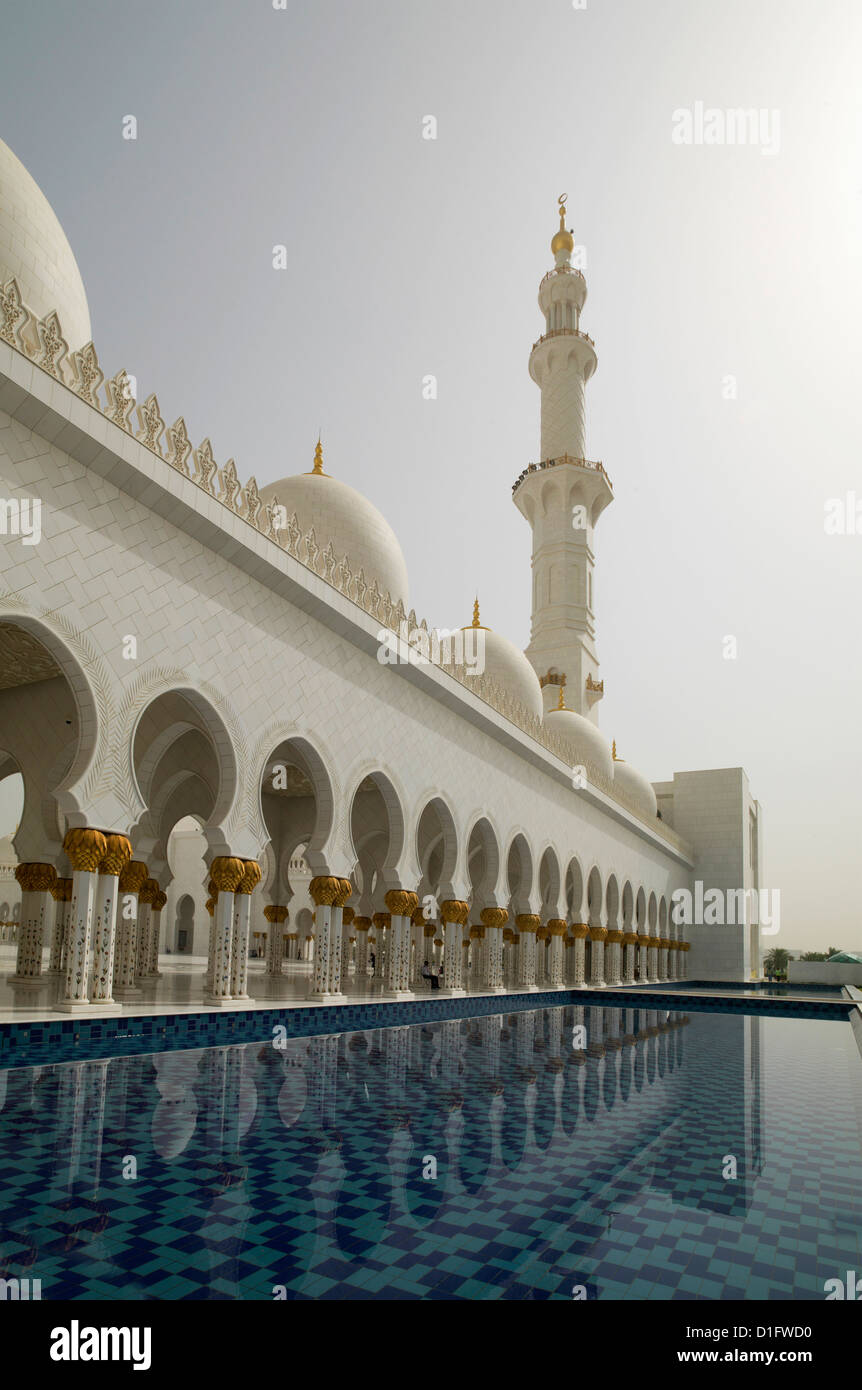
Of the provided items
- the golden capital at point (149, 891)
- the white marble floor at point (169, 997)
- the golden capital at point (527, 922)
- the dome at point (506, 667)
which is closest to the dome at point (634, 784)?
the dome at point (506, 667)

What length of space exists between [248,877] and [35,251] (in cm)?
519

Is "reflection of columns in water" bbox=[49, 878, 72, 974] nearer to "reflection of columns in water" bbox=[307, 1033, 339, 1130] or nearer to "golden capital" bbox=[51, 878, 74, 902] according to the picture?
"golden capital" bbox=[51, 878, 74, 902]

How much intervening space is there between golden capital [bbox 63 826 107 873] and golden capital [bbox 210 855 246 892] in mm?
1419

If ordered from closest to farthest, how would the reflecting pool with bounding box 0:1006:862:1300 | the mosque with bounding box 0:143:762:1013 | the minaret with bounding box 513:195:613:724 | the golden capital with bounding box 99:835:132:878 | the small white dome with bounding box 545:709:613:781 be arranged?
Answer: the reflecting pool with bounding box 0:1006:862:1300, the mosque with bounding box 0:143:762:1013, the golden capital with bounding box 99:835:132:878, the small white dome with bounding box 545:709:613:781, the minaret with bounding box 513:195:613:724

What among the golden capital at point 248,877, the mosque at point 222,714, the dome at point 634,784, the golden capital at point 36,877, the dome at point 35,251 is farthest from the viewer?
the dome at point 634,784

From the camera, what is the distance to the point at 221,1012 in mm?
7402

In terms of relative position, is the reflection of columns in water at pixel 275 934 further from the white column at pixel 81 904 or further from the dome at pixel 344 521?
the white column at pixel 81 904

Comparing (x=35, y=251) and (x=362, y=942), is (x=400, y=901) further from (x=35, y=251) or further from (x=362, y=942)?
(x=35, y=251)

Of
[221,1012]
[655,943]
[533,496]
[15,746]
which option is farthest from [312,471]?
[655,943]

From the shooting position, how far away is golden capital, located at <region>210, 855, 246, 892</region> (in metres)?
7.70

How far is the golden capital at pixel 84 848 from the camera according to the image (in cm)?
633

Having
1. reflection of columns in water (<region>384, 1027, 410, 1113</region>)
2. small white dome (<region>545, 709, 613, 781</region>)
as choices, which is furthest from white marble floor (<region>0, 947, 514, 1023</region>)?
small white dome (<region>545, 709, 613, 781</region>)

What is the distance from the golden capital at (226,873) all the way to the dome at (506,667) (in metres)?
7.09
